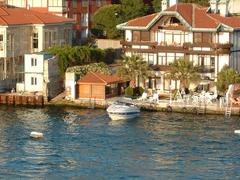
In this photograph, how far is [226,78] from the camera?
62.0 meters

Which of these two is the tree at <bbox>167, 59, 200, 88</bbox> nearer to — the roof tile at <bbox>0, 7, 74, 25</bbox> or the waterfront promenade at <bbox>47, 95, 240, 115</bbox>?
the waterfront promenade at <bbox>47, 95, 240, 115</bbox>

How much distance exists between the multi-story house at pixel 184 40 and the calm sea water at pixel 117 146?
26.5ft

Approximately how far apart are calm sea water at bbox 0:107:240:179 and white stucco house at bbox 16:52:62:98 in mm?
5670

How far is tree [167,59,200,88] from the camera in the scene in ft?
205

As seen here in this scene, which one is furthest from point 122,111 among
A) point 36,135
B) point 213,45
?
→ point 213,45

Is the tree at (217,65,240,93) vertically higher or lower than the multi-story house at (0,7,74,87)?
lower

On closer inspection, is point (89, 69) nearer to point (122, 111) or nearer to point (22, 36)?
point (22, 36)

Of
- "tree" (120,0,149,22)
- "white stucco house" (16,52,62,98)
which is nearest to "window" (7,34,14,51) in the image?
"white stucco house" (16,52,62,98)

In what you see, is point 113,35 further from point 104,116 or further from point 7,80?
point 104,116

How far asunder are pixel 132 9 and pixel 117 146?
142ft

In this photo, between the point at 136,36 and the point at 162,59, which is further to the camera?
the point at 136,36

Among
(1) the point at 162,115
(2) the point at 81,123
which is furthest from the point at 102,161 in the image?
(1) the point at 162,115

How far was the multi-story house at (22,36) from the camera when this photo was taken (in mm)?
68938

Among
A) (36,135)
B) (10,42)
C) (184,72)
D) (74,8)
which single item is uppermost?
(74,8)
